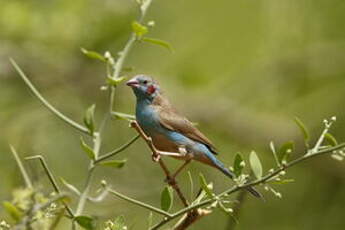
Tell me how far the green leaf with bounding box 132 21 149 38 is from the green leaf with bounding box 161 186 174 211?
1.34 feet

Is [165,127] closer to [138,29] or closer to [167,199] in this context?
[138,29]

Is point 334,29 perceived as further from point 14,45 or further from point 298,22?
point 14,45

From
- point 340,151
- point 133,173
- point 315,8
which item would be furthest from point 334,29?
point 340,151

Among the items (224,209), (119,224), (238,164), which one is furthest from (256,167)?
(119,224)

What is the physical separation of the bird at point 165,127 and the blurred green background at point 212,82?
266cm

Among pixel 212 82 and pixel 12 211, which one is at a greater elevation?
pixel 12 211

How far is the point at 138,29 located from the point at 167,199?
45cm

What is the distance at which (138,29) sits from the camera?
2.29 meters

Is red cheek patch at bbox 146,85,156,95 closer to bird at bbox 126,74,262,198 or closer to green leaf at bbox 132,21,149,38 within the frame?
bird at bbox 126,74,262,198

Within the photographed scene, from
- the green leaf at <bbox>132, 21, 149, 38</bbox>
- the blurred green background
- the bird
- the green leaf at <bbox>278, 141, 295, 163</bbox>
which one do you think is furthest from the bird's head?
the blurred green background

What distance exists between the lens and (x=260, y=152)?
8461mm

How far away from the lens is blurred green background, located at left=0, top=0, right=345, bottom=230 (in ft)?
24.3

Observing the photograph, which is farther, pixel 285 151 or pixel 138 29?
pixel 138 29

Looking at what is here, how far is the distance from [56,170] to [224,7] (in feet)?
10.9
